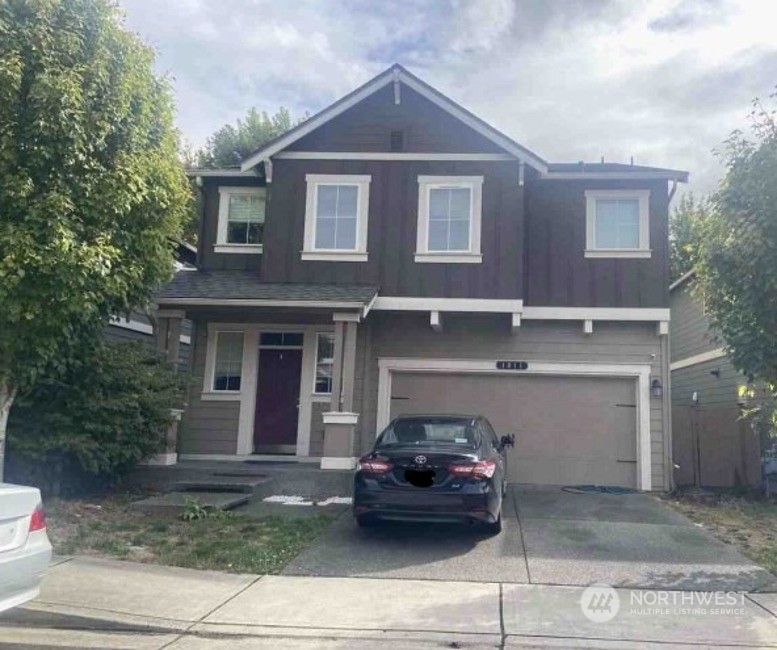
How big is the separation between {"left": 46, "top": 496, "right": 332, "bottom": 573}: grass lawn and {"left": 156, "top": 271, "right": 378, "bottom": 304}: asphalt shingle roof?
12.6ft

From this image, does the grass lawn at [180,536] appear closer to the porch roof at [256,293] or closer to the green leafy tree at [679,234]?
the porch roof at [256,293]

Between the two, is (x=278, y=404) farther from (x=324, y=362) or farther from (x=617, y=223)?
(x=617, y=223)

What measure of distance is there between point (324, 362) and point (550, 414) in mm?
4408

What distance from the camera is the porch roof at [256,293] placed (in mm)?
11883

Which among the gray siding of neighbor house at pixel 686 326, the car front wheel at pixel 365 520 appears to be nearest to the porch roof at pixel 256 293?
the car front wheel at pixel 365 520

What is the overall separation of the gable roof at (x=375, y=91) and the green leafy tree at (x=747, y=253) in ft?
16.5

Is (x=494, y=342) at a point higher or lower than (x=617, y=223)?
lower

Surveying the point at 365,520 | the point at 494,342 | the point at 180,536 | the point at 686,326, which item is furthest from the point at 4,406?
the point at 686,326

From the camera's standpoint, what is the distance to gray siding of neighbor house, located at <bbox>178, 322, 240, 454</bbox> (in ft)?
43.9

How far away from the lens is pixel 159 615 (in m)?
5.53

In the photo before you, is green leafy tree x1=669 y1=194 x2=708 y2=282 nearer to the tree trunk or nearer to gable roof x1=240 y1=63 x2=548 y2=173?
gable roof x1=240 y1=63 x2=548 y2=173

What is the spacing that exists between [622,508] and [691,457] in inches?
184

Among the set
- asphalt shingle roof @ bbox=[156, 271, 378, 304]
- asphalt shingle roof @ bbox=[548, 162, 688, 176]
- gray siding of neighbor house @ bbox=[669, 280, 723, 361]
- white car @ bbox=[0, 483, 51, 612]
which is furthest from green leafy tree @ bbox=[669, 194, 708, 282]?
white car @ bbox=[0, 483, 51, 612]

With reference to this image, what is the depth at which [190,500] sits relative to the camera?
9555mm
